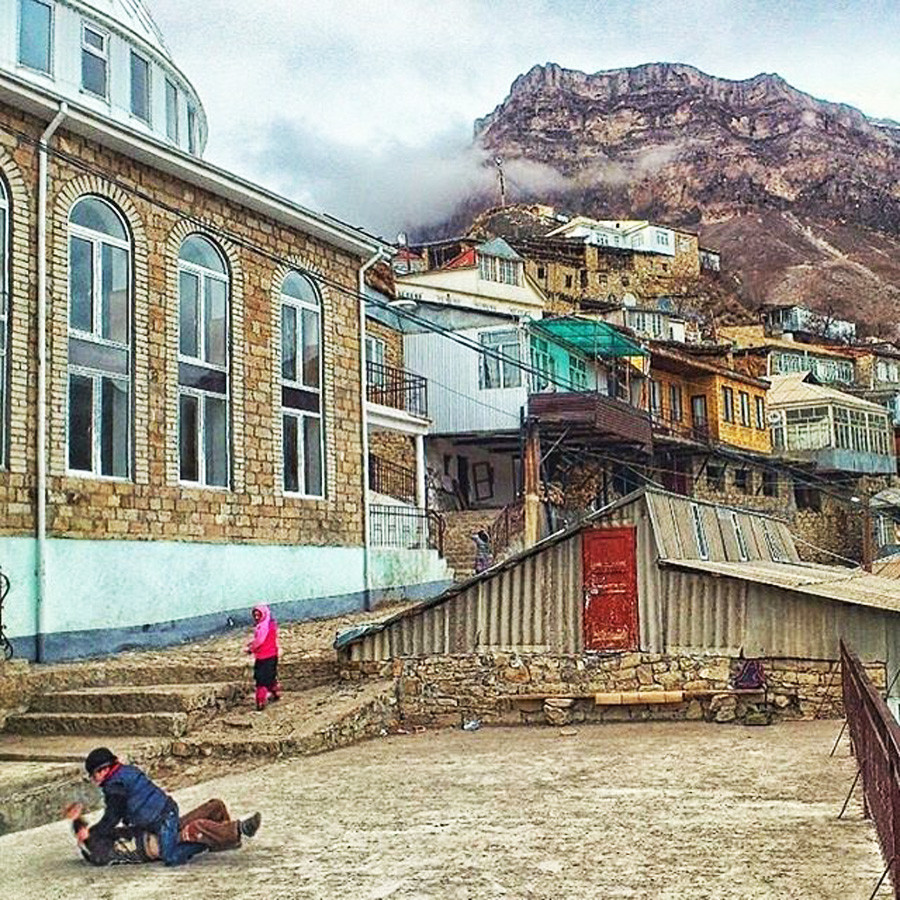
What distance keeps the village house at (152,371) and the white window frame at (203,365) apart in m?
0.03

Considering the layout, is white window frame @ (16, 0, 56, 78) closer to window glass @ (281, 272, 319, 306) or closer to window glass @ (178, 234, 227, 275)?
window glass @ (178, 234, 227, 275)

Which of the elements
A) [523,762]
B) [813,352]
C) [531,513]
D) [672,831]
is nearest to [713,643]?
[523,762]

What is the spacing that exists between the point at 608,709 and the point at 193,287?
855 centimetres

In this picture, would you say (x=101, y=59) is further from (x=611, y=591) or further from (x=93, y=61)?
(x=611, y=591)

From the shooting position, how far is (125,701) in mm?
12570

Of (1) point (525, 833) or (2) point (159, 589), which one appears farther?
(2) point (159, 589)

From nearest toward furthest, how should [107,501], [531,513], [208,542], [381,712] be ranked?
[381,712] < [107,501] < [208,542] < [531,513]

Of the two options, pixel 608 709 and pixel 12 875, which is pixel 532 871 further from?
pixel 608 709

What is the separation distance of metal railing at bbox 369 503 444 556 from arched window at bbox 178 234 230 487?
447 centimetres

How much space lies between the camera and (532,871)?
6848 mm

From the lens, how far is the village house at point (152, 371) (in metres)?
14.4

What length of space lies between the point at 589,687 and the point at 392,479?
45.7 ft

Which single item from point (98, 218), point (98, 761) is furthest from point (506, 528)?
point (98, 761)

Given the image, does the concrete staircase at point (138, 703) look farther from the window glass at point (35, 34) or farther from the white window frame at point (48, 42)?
the window glass at point (35, 34)
